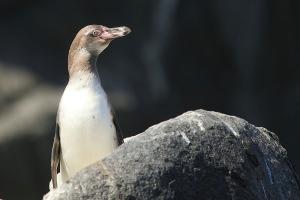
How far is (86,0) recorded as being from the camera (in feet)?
41.6

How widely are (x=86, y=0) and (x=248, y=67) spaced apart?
209 cm

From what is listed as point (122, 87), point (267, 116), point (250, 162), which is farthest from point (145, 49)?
point (250, 162)

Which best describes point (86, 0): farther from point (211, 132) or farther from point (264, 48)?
point (211, 132)

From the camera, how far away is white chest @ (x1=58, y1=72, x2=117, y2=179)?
244 inches

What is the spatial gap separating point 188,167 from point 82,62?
1.52 meters

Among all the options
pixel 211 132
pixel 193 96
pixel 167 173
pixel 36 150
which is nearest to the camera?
pixel 167 173

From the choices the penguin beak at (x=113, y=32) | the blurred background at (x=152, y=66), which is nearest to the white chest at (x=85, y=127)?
the penguin beak at (x=113, y=32)

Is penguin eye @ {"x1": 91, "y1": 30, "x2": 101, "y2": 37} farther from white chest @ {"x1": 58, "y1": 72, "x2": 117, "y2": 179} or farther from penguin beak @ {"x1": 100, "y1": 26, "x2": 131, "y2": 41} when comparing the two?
white chest @ {"x1": 58, "y1": 72, "x2": 117, "y2": 179}

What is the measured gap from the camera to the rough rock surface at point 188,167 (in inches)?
199

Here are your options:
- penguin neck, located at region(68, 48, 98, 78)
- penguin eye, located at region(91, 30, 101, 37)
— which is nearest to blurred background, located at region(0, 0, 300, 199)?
penguin neck, located at region(68, 48, 98, 78)

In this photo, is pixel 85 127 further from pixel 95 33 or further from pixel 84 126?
pixel 95 33

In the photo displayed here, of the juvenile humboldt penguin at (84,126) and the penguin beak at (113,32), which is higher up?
the penguin beak at (113,32)

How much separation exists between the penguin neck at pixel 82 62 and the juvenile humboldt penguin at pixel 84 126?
3 cm

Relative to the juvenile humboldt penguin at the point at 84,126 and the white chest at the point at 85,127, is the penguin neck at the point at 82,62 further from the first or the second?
the white chest at the point at 85,127
